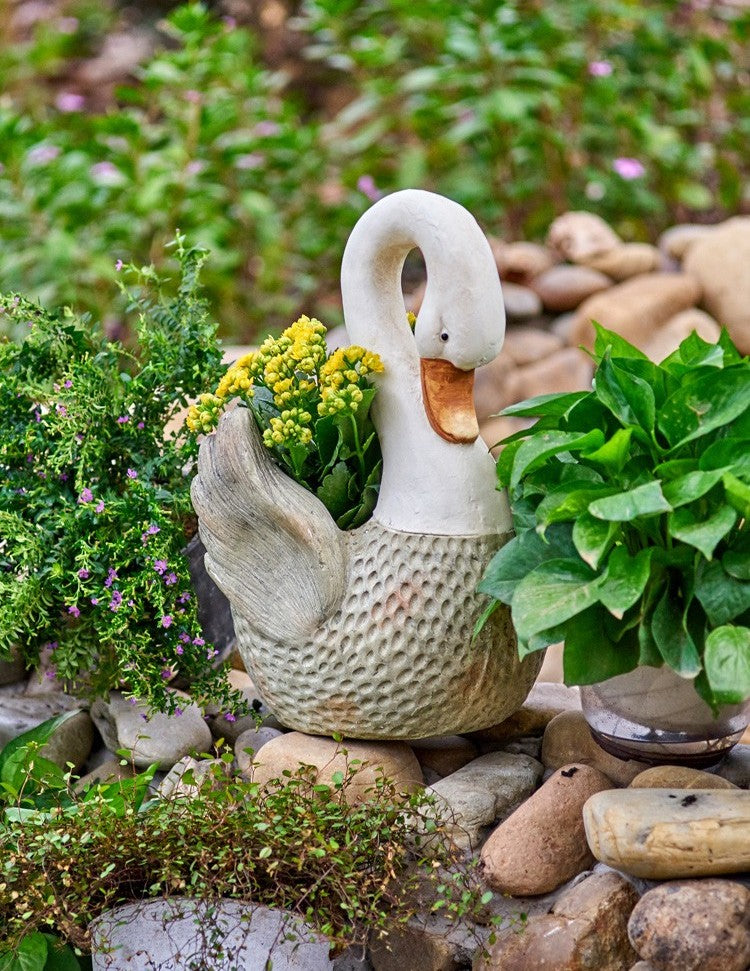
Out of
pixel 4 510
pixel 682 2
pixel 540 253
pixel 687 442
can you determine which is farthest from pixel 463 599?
pixel 682 2

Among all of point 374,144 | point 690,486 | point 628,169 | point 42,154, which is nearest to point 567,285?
point 628,169

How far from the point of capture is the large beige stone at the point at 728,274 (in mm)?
4578

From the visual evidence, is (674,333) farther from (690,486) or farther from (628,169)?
(690,486)

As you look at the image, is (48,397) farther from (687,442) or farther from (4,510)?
(687,442)

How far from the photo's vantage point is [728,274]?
15.1 feet

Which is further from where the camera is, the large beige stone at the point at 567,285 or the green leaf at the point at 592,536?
the large beige stone at the point at 567,285

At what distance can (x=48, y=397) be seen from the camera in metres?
2.13

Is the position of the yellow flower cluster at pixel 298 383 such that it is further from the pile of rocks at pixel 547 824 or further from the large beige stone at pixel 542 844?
the large beige stone at pixel 542 844

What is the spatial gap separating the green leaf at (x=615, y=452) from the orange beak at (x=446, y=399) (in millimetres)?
262

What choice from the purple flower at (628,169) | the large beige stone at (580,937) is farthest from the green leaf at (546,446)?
the purple flower at (628,169)

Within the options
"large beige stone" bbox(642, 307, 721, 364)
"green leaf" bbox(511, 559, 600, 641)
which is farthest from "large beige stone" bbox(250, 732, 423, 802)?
"large beige stone" bbox(642, 307, 721, 364)

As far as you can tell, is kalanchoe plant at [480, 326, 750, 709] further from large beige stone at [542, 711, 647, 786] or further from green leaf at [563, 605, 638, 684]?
large beige stone at [542, 711, 647, 786]

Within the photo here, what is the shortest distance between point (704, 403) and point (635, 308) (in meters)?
2.90

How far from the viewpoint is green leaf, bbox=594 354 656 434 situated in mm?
1686
